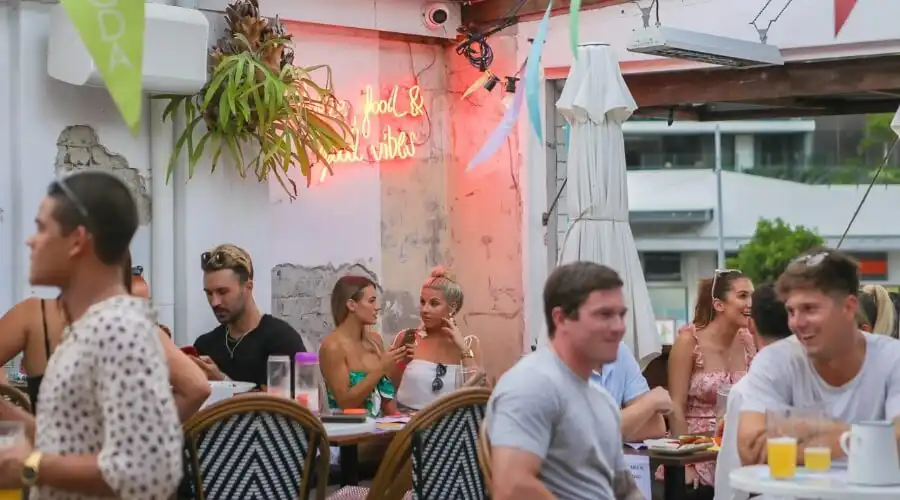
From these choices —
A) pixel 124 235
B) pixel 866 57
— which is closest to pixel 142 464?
pixel 124 235

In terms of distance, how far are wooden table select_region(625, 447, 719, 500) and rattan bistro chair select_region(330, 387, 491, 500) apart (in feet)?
2.48

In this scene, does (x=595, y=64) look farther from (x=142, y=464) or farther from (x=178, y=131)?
(x=142, y=464)

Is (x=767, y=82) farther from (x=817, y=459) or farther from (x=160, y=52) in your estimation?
(x=817, y=459)

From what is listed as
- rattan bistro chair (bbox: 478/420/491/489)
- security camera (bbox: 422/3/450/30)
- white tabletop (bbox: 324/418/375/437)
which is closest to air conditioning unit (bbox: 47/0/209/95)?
security camera (bbox: 422/3/450/30)

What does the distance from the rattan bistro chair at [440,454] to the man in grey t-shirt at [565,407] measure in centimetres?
127

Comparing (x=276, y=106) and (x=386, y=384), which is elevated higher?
(x=276, y=106)

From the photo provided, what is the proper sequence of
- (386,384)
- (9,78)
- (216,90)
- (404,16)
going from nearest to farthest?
(386,384) → (9,78) → (216,90) → (404,16)

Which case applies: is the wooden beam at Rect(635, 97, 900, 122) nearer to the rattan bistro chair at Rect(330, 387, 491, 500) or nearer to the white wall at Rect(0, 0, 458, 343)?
the white wall at Rect(0, 0, 458, 343)

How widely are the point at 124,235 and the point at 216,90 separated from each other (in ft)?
16.2

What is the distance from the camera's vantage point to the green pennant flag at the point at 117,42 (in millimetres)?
4183

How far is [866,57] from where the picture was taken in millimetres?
8328

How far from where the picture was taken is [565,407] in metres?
3.66

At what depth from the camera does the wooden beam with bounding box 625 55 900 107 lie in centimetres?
838

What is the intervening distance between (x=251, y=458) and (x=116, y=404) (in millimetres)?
2039
